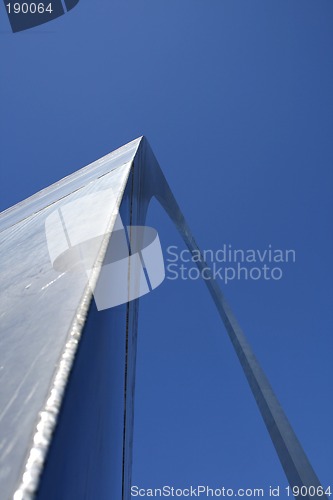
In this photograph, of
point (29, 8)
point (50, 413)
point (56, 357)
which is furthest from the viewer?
point (29, 8)

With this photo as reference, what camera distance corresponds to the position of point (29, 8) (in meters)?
13.2

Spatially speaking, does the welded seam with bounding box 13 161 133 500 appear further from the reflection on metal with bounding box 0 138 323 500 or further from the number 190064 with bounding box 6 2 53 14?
the number 190064 with bounding box 6 2 53 14

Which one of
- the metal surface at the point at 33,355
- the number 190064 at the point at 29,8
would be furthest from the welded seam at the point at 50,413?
the number 190064 at the point at 29,8

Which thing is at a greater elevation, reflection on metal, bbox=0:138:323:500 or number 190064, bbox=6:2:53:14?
number 190064, bbox=6:2:53:14

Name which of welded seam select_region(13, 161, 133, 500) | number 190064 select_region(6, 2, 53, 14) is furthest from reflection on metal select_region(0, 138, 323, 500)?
number 190064 select_region(6, 2, 53, 14)

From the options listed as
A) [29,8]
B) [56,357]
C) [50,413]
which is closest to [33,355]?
[56,357]

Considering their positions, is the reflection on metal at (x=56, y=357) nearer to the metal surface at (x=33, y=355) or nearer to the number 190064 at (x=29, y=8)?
the metal surface at (x=33, y=355)

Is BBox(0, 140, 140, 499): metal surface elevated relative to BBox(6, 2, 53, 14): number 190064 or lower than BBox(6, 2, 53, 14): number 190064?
lower

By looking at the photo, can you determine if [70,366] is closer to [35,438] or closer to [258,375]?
[35,438]

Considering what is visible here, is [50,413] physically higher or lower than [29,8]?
lower

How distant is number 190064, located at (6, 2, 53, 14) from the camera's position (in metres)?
13.0

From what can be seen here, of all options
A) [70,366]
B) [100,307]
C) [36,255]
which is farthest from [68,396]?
[36,255]

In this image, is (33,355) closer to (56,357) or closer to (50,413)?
(56,357)

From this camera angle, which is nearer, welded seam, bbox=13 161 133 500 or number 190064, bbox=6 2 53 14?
welded seam, bbox=13 161 133 500
